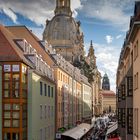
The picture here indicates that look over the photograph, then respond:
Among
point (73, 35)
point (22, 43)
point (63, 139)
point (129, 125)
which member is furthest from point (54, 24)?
point (129, 125)

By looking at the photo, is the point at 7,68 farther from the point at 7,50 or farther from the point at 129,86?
the point at 129,86

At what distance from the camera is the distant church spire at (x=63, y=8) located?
570 ft

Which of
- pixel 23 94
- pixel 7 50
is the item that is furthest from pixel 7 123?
pixel 7 50

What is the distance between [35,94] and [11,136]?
5.91m

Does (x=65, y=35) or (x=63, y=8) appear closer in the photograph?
(x=65, y=35)

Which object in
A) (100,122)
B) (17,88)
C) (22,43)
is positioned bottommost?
(100,122)

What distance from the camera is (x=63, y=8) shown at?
6934 inches

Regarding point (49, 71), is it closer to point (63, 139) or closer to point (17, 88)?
point (63, 139)

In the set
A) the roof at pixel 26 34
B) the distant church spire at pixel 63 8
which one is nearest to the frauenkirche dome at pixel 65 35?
the distant church spire at pixel 63 8

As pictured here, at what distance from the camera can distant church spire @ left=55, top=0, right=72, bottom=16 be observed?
17374 cm

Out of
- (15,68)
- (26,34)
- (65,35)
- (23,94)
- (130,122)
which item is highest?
(65,35)

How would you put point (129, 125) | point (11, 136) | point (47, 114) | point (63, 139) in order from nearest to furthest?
point (129, 125) → point (11, 136) → point (47, 114) → point (63, 139)

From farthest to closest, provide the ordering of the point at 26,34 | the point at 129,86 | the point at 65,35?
the point at 65,35
the point at 26,34
the point at 129,86

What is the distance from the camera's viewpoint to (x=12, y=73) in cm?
4084
